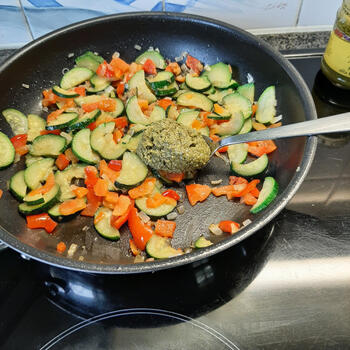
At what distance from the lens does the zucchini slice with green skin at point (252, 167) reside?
1.48 metres

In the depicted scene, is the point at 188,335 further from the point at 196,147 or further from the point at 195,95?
the point at 195,95

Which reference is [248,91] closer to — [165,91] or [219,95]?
[219,95]

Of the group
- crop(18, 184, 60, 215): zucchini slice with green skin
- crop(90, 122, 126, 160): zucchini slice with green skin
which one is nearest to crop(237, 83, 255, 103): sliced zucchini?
crop(90, 122, 126, 160): zucchini slice with green skin

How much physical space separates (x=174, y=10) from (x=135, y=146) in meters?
0.81

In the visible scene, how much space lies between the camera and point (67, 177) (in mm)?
1489

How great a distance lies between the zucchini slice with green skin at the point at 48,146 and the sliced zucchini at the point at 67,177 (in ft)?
0.28

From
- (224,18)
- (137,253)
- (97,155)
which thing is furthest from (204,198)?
(224,18)

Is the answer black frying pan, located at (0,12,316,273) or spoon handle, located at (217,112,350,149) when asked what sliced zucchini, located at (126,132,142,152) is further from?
spoon handle, located at (217,112,350,149)

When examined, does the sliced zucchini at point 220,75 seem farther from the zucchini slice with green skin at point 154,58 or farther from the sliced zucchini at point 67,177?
the sliced zucchini at point 67,177

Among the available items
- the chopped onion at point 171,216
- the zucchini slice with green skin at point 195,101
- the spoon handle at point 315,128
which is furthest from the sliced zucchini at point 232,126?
the chopped onion at point 171,216

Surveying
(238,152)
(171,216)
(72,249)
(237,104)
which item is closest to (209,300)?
(171,216)

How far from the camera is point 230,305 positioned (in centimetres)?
124

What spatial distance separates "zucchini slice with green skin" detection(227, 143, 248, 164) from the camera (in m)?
1.54

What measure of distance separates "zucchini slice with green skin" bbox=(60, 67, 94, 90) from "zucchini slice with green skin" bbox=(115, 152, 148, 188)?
0.50m
